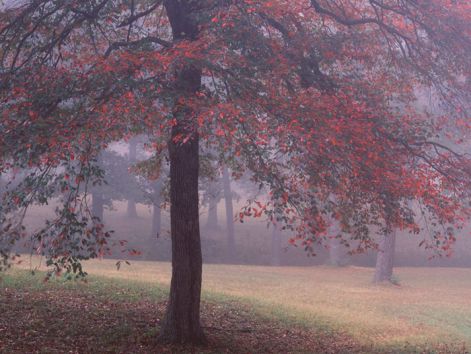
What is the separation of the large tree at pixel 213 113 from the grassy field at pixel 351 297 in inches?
209

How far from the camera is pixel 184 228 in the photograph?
1173 centimetres

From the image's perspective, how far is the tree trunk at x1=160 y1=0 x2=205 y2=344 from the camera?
38.5ft

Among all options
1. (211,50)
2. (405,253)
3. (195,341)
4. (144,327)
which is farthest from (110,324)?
(405,253)

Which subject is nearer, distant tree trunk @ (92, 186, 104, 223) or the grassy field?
the grassy field

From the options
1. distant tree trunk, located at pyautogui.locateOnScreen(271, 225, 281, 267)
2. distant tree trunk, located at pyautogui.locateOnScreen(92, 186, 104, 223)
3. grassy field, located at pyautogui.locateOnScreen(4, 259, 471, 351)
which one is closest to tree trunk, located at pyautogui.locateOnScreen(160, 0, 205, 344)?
grassy field, located at pyautogui.locateOnScreen(4, 259, 471, 351)

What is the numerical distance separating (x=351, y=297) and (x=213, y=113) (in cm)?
1727

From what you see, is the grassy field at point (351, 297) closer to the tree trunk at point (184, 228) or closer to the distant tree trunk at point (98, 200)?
the tree trunk at point (184, 228)

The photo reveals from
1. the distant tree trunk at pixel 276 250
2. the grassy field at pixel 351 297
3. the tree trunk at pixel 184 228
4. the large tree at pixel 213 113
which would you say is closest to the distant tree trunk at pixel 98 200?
the grassy field at pixel 351 297

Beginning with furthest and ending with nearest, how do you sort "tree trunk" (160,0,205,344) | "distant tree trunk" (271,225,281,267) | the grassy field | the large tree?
1. "distant tree trunk" (271,225,281,267)
2. the grassy field
3. "tree trunk" (160,0,205,344)
4. the large tree

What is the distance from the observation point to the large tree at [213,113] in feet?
31.8

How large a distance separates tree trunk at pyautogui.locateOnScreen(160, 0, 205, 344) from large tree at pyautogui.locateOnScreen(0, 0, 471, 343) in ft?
0.08

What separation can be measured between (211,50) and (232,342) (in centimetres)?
645

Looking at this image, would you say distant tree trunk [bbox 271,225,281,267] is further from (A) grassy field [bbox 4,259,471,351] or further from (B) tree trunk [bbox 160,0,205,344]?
(B) tree trunk [bbox 160,0,205,344]

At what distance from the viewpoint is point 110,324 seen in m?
12.5
